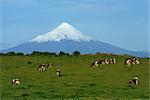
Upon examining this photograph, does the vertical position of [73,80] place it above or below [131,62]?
below

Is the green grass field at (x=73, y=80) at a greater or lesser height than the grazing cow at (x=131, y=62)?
lesser

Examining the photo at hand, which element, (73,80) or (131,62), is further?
(131,62)

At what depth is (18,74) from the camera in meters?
42.0

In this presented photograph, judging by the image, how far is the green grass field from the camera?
2754cm

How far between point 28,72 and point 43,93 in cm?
1518

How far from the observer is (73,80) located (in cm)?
3688

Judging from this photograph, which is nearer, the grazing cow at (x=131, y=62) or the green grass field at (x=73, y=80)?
the green grass field at (x=73, y=80)

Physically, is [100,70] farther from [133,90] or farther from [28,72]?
[133,90]

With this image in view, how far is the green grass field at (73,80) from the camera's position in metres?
27.5

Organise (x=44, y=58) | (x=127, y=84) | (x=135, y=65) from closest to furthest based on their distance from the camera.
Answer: (x=127, y=84) < (x=135, y=65) < (x=44, y=58)

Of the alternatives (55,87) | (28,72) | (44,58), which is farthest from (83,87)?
(44,58)

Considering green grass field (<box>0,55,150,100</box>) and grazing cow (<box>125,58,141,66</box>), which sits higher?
grazing cow (<box>125,58,141,66</box>)

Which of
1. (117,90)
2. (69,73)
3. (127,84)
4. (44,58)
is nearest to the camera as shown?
(117,90)

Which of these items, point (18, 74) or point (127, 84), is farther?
point (18, 74)
